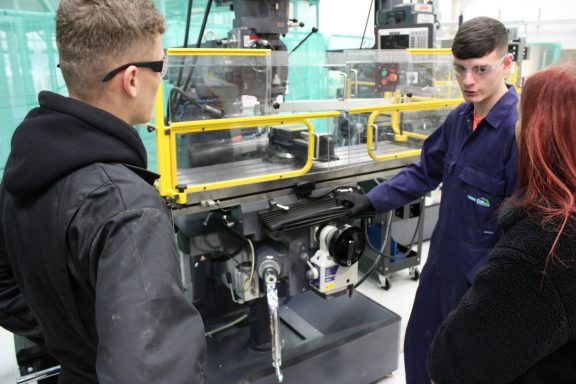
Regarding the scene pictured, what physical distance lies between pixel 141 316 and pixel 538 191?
756mm

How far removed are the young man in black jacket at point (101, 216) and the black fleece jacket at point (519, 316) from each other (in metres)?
0.55

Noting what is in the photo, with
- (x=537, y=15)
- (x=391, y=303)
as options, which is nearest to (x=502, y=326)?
(x=391, y=303)

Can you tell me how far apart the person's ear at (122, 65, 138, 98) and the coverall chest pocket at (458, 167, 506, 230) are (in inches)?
46.4

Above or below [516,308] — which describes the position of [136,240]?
above

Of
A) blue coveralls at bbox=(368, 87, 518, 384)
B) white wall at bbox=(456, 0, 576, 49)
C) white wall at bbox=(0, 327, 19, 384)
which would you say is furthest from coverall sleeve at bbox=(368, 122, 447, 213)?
white wall at bbox=(456, 0, 576, 49)

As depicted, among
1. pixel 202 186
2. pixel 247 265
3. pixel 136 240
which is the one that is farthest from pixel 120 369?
pixel 247 265

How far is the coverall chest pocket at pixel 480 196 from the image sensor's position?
5.00 ft

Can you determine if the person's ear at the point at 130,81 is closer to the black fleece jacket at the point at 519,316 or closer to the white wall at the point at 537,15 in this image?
the black fleece jacket at the point at 519,316

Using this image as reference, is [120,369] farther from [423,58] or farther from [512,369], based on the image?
[423,58]

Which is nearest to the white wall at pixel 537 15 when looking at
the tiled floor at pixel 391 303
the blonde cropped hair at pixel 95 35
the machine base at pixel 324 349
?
the tiled floor at pixel 391 303

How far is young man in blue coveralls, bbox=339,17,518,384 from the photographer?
5.07ft

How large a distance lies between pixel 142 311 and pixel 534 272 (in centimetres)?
68

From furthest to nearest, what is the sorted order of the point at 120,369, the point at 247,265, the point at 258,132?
1. the point at 258,132
2. the point at 247,265
3. the point at 120,369

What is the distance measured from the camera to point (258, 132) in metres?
2.07
